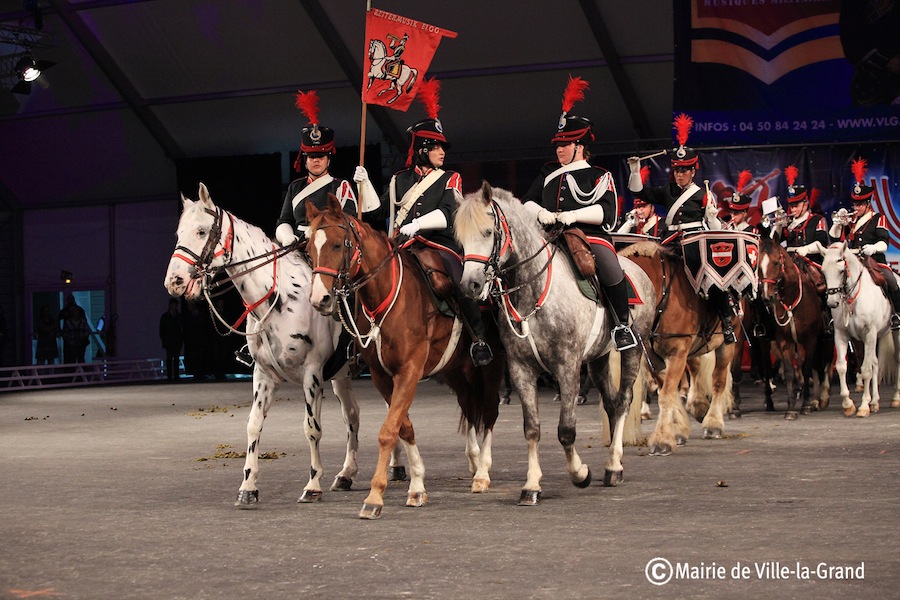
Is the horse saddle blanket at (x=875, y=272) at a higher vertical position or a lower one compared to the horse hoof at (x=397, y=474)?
higher

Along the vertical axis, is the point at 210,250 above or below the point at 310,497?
above

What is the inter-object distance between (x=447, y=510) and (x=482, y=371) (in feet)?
5.15

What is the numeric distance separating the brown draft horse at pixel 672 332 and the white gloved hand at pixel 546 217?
6.71 ft

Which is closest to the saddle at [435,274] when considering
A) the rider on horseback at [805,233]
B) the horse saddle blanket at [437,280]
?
the horse saddle blanket at [437,280]

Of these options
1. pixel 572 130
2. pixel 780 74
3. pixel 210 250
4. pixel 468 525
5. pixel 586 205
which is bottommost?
pixel 468 525

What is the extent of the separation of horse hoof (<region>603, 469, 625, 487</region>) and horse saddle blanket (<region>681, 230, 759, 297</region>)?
2909 millimetres

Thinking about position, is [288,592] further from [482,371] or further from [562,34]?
[562,34]

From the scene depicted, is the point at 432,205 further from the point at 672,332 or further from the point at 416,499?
the point at 672,332

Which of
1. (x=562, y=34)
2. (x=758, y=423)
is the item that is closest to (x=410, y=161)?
(x=758, y=423)

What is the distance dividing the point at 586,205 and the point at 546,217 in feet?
1.19

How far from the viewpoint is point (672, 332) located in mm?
10695

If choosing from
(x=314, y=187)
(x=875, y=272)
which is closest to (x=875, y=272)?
(x=875, y=272)

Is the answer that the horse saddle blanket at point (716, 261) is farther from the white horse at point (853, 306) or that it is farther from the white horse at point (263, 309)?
the white horse at point (853, 306)

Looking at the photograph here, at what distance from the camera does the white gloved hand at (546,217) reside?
8.41 m
